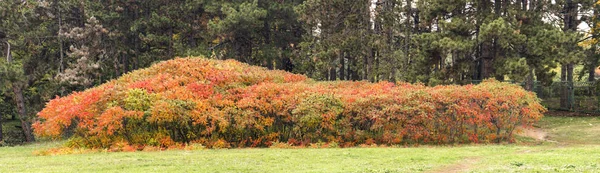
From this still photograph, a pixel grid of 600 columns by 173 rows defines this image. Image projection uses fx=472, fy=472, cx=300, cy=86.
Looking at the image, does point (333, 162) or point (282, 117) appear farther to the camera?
point (282, 117)

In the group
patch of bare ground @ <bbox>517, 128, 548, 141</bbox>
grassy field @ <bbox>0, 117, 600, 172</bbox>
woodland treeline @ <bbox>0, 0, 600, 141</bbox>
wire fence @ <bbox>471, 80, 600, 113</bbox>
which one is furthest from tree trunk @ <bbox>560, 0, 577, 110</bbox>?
grassy field @ <bbox>0, 117, 600, 172</bbox>

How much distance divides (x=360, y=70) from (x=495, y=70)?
30.8 ft

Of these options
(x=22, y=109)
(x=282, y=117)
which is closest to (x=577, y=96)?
(x=282, y=117)

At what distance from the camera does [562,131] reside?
1611cm

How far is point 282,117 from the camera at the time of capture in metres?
12.8

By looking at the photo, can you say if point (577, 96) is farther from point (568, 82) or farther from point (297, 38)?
point (297, 38)

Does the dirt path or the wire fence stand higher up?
the wire fence

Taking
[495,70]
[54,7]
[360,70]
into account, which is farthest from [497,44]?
[54,7]

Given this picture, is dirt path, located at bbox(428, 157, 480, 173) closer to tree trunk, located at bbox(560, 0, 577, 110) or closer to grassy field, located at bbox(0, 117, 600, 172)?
grassy field, located at bbox(0, 117, 600, 172)

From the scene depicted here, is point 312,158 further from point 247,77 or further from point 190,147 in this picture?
point 247,77

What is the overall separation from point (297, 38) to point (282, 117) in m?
15.5

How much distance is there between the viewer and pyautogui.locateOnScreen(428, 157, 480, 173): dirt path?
25.1 ft

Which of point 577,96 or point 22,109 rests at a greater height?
point 577,96

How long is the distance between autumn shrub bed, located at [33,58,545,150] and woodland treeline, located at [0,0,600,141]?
22.5 feet
